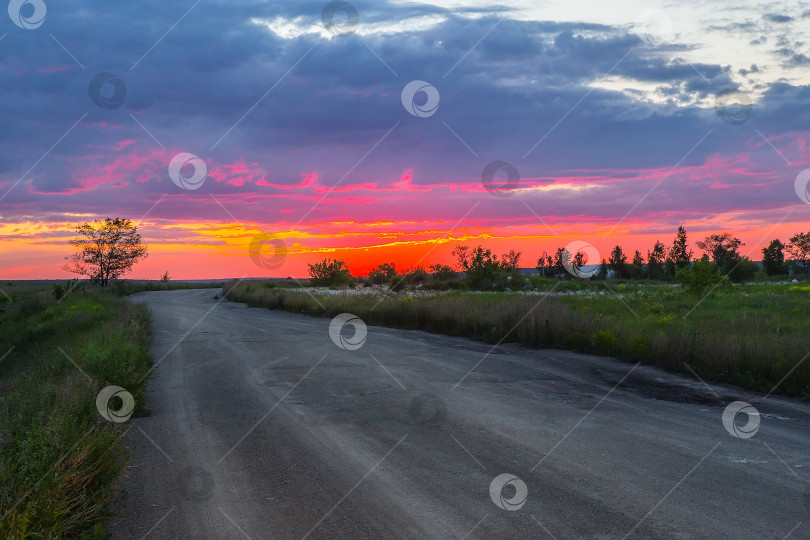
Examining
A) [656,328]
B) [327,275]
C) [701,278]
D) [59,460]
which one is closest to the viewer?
[59,460]

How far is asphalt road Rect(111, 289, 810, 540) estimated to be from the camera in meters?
4.86

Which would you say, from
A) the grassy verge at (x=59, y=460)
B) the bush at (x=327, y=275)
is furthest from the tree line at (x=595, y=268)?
the grassy verge at (x=59, y=460)

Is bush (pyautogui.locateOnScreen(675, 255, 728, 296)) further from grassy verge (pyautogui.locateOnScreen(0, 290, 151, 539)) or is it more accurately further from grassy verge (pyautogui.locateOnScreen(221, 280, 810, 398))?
grassy verge (pyautogui.locateOnScreen(0, 290, 151, 539))

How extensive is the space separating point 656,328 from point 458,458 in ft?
37.9

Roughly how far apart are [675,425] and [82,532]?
23.1 ft

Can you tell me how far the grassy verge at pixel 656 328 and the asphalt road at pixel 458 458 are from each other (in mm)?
887

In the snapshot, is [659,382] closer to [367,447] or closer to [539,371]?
[539,371]

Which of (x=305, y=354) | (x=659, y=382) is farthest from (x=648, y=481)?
(x=305, y=354)

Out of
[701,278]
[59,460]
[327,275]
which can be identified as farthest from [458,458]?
[327,275]

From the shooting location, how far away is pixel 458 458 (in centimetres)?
645

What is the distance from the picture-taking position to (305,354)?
14.8 meters

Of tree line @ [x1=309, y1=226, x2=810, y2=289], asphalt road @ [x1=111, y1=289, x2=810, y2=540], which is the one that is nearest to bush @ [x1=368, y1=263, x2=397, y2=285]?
tree line @ [x1=309, y1=226, x2=810, y2=289]

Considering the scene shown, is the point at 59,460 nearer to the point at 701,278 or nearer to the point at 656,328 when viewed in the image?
the point at 656,328

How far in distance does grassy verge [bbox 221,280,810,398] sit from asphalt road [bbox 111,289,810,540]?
0.89 meters
